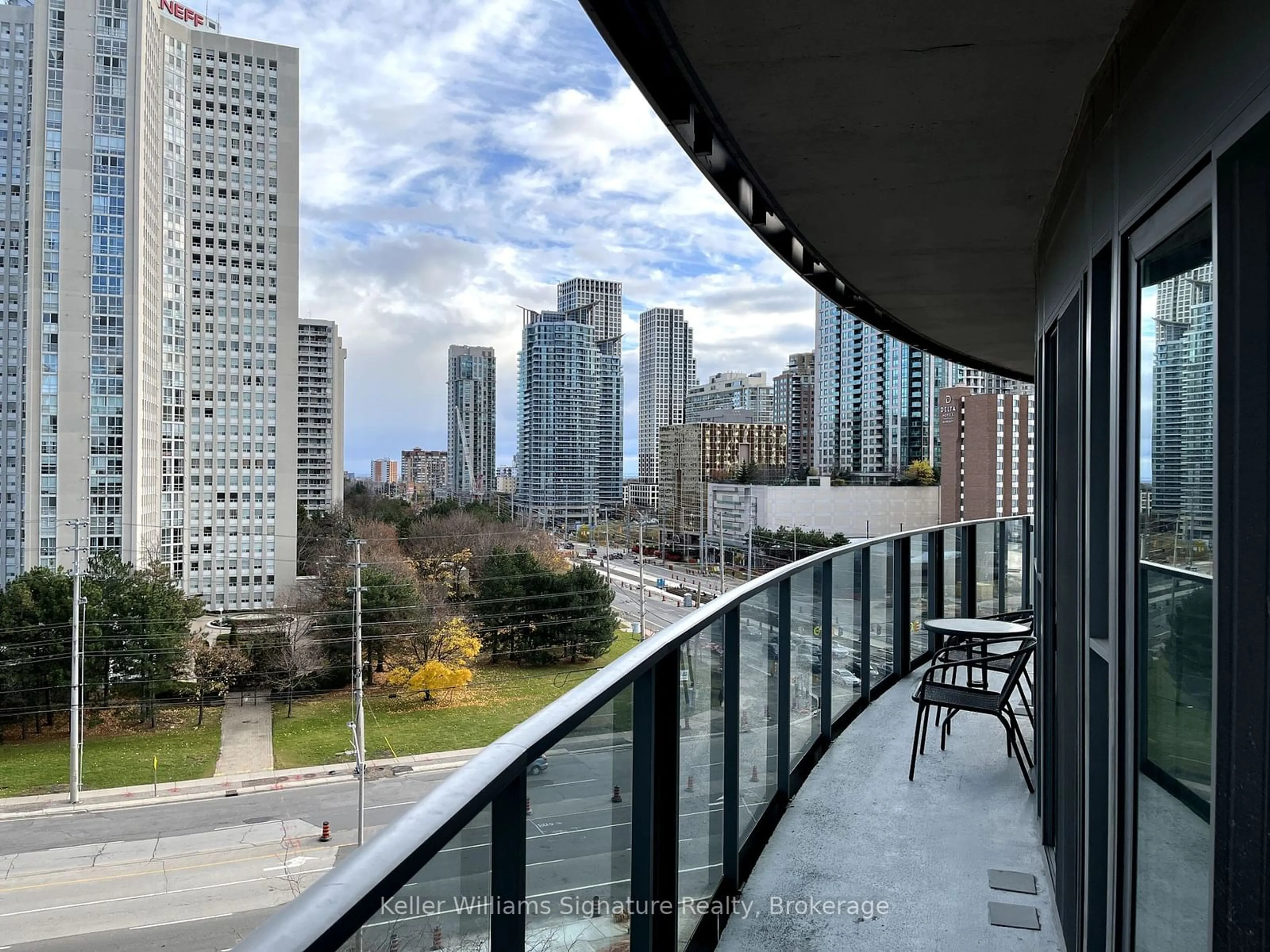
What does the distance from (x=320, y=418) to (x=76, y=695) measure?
56452 millimetres

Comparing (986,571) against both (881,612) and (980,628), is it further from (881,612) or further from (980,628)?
(980,628)

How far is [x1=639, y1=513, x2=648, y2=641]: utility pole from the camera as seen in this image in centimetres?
2662

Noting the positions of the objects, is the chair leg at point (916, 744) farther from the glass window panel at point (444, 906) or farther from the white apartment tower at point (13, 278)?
the white apartment tower at point (13, 278)

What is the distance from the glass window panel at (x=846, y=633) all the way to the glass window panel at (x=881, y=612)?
0.22 meters

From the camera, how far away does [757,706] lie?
2662 millimetres

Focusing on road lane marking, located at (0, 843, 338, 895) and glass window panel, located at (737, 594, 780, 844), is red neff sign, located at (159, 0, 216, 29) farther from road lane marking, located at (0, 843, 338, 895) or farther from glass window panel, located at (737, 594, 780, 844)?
glass window panel, located at (737, 594, 780, 844)

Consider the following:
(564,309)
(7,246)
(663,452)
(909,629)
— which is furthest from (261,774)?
(564,309)

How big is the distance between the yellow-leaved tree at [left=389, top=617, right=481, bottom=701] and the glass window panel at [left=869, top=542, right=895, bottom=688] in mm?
28206

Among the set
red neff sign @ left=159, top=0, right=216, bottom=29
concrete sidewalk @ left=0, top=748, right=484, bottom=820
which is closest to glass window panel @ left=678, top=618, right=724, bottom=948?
concrete sidewalk @ left=0, top=748, right=484, bottom=820

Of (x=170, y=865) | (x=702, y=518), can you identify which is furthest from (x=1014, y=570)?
(x=702, y=518)

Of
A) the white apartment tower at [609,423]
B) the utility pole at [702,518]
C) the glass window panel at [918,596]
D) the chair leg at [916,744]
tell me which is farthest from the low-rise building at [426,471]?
the chair leg at [916,744]

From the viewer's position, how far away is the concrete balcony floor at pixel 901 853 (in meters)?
2.29

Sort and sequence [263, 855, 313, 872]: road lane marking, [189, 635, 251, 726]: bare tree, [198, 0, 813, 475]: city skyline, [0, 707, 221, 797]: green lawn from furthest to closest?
[198, 0, 813, 475]: city skyline < [189, 635, 251, 726]: bare tree < [0, 707, 221, 797]: green lawn < [263, 855, 313, 872]: road lane marking

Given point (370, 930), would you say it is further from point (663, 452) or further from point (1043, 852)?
point (663, 452)
